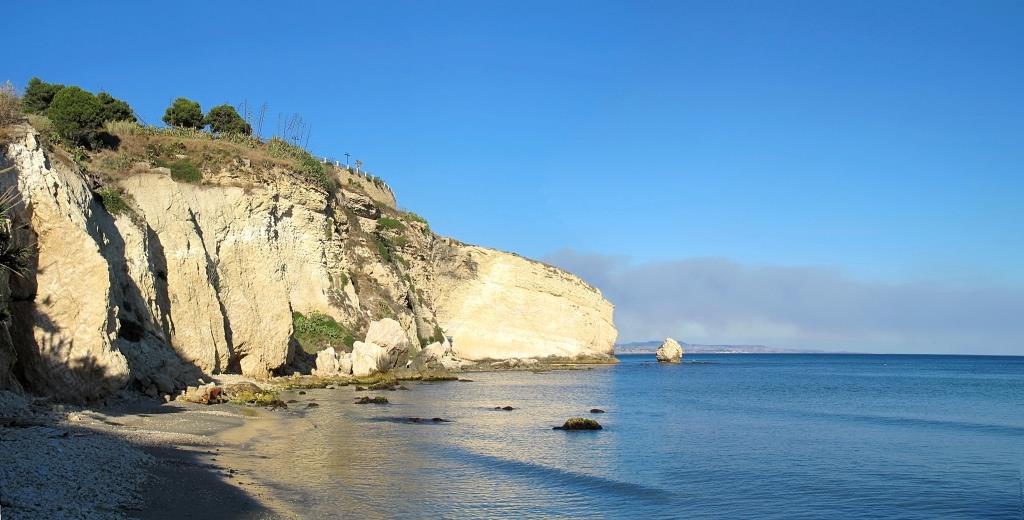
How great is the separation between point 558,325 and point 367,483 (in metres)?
63.2

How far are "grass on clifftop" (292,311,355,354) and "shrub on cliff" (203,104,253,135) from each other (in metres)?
18.8

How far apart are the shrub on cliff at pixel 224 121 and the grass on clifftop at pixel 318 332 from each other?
18820mm

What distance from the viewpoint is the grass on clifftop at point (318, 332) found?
138 feet

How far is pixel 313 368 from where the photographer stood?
132 feet

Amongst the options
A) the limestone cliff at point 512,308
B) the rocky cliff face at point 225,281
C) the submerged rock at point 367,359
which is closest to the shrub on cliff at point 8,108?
the rocky cliff face at point 225,281

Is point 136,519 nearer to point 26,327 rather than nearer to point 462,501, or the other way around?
point 462,501

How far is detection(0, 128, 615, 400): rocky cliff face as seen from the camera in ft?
61.3

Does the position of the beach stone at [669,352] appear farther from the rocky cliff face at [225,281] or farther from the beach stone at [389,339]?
the beach stone at [389,339]

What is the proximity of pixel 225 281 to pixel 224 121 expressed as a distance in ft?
83.9

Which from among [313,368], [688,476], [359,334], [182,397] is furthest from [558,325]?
[688,476]

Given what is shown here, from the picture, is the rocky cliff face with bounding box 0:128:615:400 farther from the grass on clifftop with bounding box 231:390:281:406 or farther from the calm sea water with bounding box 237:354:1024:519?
the calm sea water with bounding box 237:354:1024:519

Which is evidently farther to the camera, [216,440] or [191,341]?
[191,341]

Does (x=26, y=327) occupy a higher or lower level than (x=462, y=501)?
higher

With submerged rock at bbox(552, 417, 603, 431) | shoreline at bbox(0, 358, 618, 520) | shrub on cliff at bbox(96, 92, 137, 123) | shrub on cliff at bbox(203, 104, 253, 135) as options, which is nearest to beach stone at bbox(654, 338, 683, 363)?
shrub on cliff at bbox(203, 104, 253, 135)
